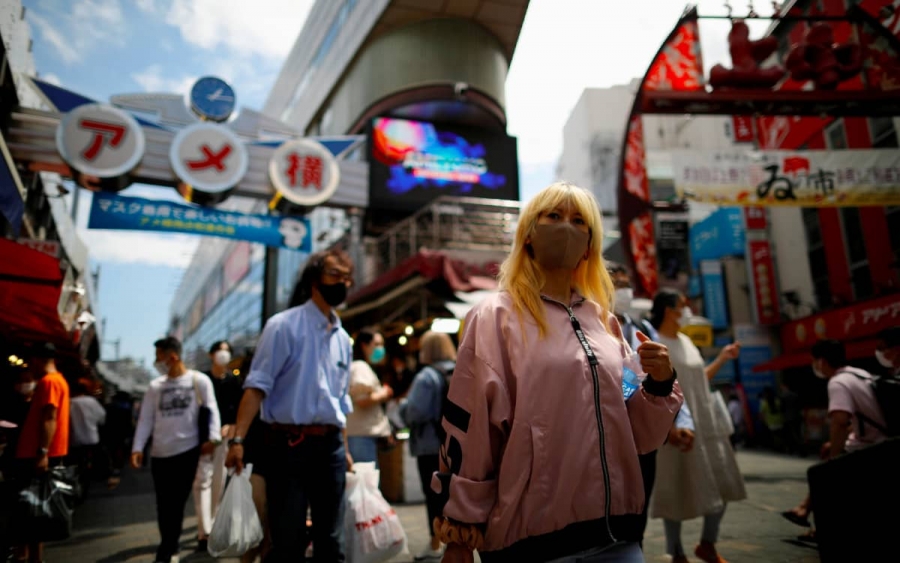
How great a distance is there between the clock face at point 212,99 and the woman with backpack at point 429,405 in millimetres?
9983

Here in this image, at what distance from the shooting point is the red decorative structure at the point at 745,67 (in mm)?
8320

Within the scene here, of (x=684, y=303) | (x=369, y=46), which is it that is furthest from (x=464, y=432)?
A: (x=369, y=46)

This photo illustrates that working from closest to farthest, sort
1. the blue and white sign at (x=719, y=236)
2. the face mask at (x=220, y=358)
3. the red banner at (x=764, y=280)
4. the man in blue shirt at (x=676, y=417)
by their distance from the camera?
the man in blue shirt at (x=676, y=417), the face mask at (x=220, y=358), the red banner at (x=764, y=280), the blue and white sign at (x=719, y=236)

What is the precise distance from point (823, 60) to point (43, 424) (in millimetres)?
10607

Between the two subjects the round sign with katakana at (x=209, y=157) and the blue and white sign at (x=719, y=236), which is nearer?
the round sign with katakana at (x=209, y=157)

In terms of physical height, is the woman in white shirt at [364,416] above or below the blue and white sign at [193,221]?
below

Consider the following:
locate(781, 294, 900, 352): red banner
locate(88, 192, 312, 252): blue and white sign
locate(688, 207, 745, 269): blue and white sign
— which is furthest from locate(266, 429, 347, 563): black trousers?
locate(688, 207, 745, 269): blue and white sign

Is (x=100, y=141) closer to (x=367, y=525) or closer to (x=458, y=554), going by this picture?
(x=367, y=525)

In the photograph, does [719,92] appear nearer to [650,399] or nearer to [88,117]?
[650,399]

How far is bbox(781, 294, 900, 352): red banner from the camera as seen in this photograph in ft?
40.7

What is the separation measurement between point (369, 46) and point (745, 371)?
17.5 meters

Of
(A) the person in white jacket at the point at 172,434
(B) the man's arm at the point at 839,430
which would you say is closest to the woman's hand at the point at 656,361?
(B) the man's arm at the point at 839,430

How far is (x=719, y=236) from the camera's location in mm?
20984

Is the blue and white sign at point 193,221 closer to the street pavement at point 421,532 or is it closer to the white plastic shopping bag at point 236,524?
the street pavement at point 421,532
